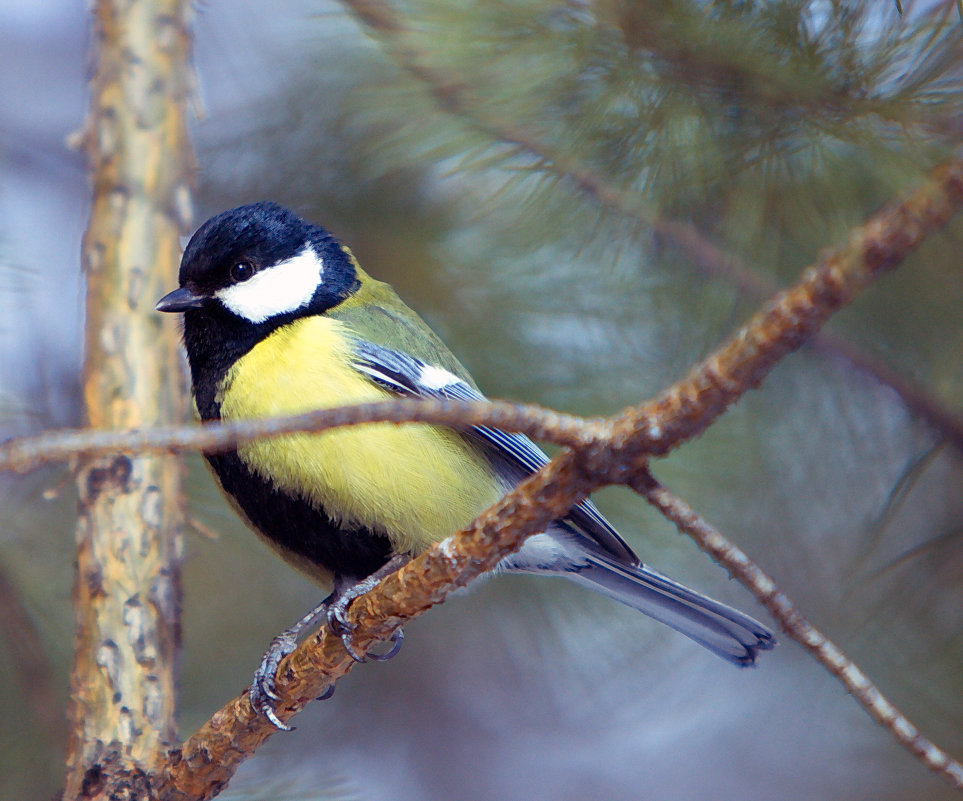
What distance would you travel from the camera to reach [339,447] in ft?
3.00

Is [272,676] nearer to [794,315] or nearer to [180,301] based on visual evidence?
[180,301]

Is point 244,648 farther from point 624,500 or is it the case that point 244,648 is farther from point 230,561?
point 624,500

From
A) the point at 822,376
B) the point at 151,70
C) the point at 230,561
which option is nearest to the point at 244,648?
the point at 230,561

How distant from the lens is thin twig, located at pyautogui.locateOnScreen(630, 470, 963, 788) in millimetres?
532

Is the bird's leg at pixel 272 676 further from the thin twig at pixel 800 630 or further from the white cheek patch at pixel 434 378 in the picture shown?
the thin twig at pixel 800 630

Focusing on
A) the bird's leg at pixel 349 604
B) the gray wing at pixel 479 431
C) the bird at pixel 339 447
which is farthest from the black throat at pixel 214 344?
the bird's leg at pixel 349 604

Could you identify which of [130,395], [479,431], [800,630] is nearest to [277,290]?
[130,395]

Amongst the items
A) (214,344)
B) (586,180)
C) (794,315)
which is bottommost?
(214,344)

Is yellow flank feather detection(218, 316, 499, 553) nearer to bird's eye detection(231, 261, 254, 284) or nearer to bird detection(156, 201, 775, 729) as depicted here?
bird detection(156, 201, 775, 729)

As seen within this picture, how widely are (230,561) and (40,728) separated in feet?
1.24

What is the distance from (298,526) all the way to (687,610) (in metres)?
0.44

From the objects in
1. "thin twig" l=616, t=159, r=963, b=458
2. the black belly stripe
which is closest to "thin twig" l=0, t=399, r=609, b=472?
"thin twig" l=616, t=159, r=963, b=458

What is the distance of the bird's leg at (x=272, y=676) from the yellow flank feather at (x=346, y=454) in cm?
16

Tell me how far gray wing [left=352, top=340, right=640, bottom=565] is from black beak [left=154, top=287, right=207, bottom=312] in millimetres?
197
